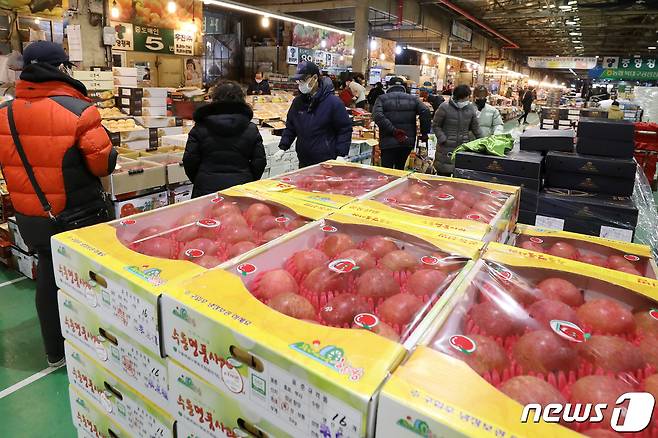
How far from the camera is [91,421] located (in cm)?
175

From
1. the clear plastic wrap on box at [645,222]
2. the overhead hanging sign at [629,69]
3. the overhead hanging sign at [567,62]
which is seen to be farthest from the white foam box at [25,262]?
the overhead hanging sign at [629,69]

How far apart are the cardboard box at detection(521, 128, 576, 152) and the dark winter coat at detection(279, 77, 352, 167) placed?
190cm

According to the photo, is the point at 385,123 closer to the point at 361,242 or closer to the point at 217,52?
the point at 361,242

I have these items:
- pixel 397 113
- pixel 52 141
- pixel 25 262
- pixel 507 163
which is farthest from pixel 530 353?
pixel 397 113

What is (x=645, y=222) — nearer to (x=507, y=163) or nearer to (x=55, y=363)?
(x=507, y=163)

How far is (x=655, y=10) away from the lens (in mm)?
15320

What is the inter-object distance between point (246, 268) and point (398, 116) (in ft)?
17.3

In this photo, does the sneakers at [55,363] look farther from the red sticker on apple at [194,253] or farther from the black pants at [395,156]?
the black pants at [395,156]

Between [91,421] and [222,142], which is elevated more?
[222,142]

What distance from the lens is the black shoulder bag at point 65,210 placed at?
2756 mm

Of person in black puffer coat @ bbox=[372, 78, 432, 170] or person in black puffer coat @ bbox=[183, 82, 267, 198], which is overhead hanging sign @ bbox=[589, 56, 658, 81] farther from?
person in black puffer coat @ bbox=[183, 82, 267, 198]

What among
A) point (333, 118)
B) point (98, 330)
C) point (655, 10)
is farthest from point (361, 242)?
point (655, 10)

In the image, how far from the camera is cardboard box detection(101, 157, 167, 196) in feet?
13.2

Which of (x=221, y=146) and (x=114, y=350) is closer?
(x=114, y=350)
